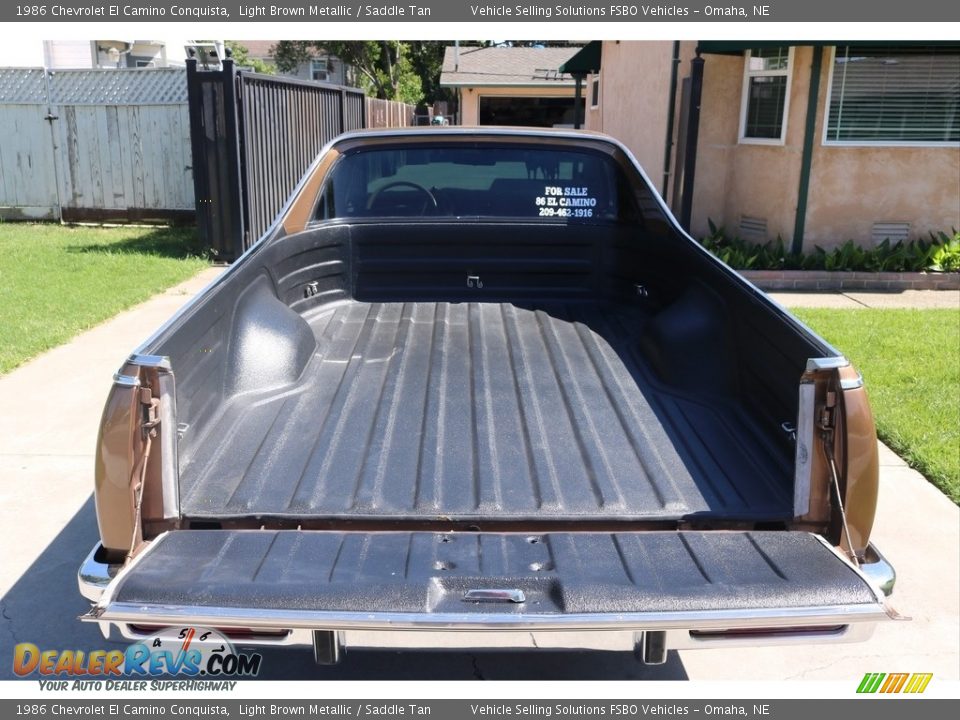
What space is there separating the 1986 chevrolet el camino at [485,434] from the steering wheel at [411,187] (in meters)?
Answer: 0.01

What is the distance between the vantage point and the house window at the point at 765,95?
10547 millimetres

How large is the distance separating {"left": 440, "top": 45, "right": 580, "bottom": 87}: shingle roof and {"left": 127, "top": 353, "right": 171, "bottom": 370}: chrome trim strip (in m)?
29.2

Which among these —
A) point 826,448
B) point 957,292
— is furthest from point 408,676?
point 957,292

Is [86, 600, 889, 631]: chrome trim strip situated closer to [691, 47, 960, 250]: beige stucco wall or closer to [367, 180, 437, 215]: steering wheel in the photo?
[367, 180, 437, 215]: steering wheel

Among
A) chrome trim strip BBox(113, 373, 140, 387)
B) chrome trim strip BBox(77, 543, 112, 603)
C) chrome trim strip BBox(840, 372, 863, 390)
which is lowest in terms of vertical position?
chrome trim strip BBox(77, 543, 112, 603)

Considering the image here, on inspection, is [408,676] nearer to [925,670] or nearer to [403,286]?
[925,670]

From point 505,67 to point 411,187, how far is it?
29119 millimetres

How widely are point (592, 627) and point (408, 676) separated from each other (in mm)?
1230

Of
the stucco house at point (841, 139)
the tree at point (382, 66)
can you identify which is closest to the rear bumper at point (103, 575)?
the stucco house at point (841, 139)

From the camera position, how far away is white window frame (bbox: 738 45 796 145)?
1039 cm

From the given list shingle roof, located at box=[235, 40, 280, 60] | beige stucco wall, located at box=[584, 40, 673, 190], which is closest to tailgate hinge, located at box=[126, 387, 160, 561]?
beige stucco wall, located at box=[584, 40, 673, 190]

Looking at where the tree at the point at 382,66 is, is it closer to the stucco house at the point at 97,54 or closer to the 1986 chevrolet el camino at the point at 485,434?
the stucco house at the point at 97,54

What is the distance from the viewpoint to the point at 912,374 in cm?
624

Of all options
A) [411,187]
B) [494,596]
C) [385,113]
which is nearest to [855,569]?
[494,596]
